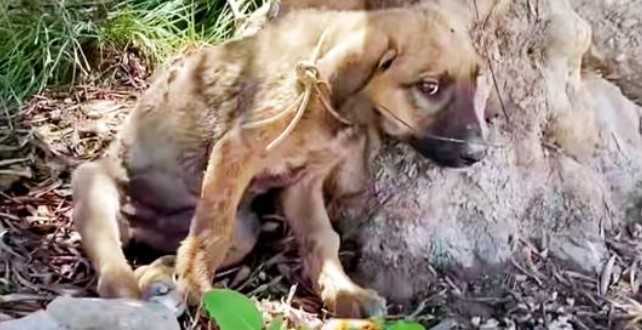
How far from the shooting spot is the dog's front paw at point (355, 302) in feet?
10.9

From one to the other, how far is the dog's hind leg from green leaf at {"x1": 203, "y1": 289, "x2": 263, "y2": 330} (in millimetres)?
667

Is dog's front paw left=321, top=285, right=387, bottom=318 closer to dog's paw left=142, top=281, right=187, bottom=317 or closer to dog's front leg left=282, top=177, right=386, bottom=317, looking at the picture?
dog's front leg left=282, top=177, right=386, bottom=317

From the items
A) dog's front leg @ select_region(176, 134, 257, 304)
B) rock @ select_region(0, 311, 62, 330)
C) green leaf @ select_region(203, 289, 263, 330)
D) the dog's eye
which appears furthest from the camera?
dog's front leg @ select_region(176, 134, 257, 304)

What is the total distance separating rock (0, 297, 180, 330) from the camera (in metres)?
3.04

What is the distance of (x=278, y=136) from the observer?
338cm

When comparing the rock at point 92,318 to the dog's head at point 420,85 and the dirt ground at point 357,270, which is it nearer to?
the dirt ground at point 357,270

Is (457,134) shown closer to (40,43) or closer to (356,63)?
(356,63)

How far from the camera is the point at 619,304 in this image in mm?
3568

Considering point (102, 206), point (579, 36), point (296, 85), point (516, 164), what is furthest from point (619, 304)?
point (102, 206)

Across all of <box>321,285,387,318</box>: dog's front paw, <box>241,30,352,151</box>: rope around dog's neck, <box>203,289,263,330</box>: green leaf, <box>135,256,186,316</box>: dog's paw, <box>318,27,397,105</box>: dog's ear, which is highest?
<box>318,27,397,105</box>: dog's ear

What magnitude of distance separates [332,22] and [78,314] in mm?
1003

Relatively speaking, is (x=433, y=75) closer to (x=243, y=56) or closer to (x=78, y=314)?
(x=243, y=56)

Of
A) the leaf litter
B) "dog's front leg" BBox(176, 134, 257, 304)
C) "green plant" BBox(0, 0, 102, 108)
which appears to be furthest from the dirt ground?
"green plant" BBox(0, 0, 102, 108)

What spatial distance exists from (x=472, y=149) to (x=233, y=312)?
0.86m
